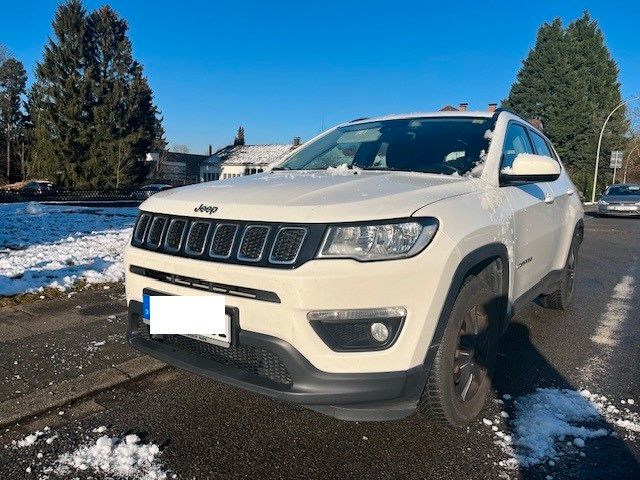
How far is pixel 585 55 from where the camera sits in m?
48.2

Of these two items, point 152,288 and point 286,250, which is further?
point 152,288

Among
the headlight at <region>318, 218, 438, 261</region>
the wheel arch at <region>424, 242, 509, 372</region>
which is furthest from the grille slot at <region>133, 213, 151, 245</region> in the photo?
the wheel arch at <region>424, 242, 509, 372</region>

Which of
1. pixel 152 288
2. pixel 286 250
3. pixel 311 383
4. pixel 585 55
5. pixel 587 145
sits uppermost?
pixel 585 55

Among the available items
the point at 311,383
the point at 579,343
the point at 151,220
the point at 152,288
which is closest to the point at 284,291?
the point at 311,383

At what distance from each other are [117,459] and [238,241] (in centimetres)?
120

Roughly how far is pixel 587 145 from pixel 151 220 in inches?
1910

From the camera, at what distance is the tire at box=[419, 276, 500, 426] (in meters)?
2.44

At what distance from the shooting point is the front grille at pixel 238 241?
2152 mm

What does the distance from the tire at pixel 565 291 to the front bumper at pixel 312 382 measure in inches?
129

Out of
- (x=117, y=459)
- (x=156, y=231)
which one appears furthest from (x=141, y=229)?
(x=117, y=459)

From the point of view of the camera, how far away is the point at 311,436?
2.67 m

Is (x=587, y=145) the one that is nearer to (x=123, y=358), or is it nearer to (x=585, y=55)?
(x=585, y=55)

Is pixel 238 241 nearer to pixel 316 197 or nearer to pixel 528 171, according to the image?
pixel 316 197

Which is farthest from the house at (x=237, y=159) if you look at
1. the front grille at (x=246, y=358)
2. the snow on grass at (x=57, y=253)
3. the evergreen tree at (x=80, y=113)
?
the front grille at (x=246, y=358)
